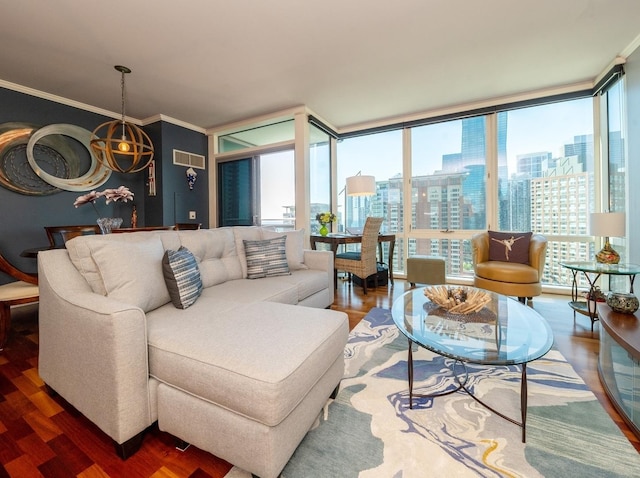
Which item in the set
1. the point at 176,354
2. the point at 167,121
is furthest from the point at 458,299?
the point at 167,121

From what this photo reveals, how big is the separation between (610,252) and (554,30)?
6.67 feet

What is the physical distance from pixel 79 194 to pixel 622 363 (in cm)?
545

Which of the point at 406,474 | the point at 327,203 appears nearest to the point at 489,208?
the point at 327,203

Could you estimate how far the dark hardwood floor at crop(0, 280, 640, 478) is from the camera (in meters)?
1.05

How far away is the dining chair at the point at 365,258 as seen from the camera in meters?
3.40

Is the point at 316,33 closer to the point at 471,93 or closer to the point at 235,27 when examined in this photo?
the point at 235,27

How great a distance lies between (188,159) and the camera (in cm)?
446

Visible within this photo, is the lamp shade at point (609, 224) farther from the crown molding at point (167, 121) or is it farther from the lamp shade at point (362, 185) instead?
the crown molding at point (167, 121)

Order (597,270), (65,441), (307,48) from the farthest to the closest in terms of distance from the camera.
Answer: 1. (307,48)
2. (597,270)
3. (65,441)

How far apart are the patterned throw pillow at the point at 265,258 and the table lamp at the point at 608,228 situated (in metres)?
2.90

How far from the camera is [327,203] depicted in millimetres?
4781

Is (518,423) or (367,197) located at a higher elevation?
(367,197)

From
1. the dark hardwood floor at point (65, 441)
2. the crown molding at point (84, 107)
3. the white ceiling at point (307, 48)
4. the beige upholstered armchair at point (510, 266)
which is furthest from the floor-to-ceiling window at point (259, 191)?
the dark hardwood floor at point (65, 441)

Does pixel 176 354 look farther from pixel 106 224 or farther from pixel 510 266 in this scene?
pixel 510 266
